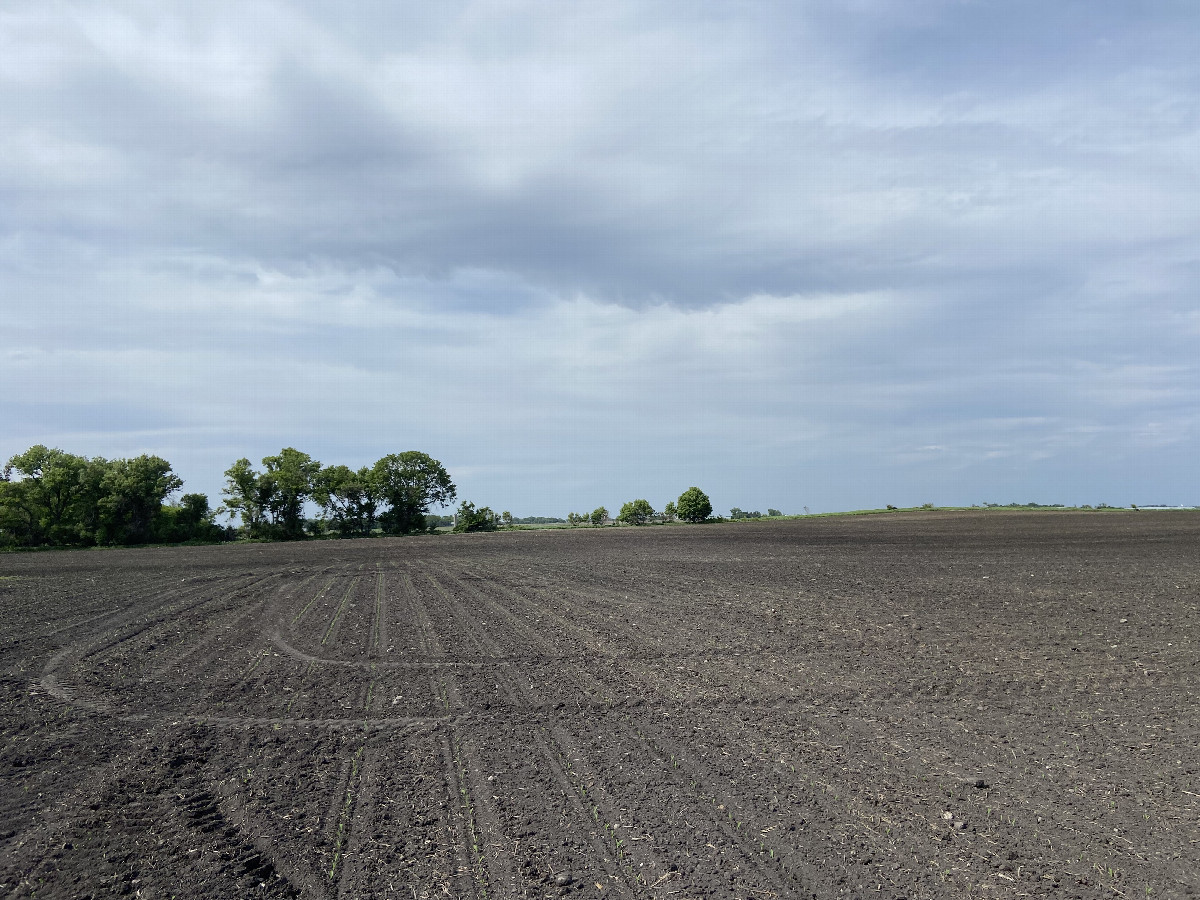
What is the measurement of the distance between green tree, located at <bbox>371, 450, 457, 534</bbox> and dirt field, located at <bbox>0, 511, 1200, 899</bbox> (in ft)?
205

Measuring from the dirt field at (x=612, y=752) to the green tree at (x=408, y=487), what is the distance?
62.6 m

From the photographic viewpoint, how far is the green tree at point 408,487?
7781 centimetres

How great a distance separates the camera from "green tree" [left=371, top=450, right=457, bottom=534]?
3063 inches

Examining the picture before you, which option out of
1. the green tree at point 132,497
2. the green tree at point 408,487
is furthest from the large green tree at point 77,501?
the green tree at point 408,487

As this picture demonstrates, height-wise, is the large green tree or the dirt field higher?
the large green tree

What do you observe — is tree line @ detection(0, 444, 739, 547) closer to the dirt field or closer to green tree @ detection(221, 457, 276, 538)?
green tree @ detection(221, 457, 276, 538)

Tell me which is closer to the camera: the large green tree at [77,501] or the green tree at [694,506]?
the large green tree at [77,501]

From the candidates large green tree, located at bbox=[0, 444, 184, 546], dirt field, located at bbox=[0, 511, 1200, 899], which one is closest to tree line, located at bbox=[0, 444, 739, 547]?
large green tree, located at bbox=[0, 444, 184, 546]

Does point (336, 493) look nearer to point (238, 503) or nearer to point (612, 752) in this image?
point (238, 503)

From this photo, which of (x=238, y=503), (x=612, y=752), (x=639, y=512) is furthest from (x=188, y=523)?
(x=612, y=752)

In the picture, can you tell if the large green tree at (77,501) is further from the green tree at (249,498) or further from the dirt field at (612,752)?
the dirt field at (612,752)

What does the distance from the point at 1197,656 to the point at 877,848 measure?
923cm

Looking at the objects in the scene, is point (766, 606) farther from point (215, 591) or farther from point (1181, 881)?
point (215, 591)

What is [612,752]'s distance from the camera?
6.95 metres
